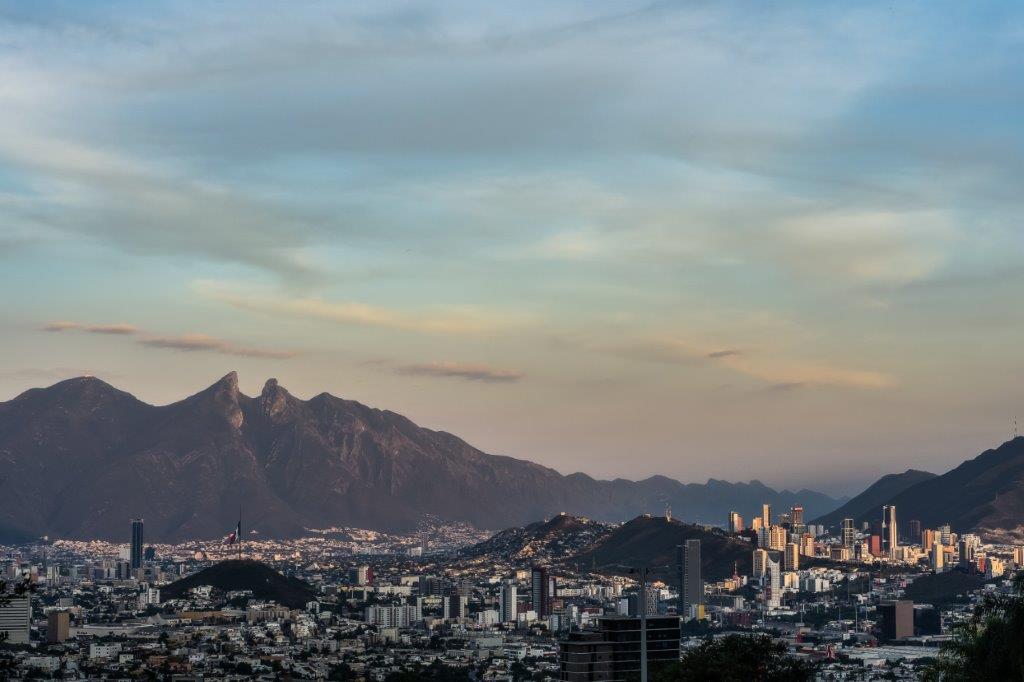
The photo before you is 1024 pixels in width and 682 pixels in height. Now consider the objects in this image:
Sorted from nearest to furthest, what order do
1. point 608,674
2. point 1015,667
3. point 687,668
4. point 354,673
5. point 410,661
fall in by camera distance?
1. point 1015,667
2. point 687,668
3. point 608,674
4. point 354,673
5. point 410,661

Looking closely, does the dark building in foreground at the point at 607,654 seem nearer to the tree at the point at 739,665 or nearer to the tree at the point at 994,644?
the tree at the point at 739,665

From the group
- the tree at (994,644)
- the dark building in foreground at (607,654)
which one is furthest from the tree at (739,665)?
the dark building in foreground at (607,654)

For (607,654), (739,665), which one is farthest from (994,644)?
(607,654)

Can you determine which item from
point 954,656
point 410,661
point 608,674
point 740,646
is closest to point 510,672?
point 410,661

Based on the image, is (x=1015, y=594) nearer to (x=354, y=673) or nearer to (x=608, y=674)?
(x=608, y=674)

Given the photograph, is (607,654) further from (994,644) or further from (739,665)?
(994,644)

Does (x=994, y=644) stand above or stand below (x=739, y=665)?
above
